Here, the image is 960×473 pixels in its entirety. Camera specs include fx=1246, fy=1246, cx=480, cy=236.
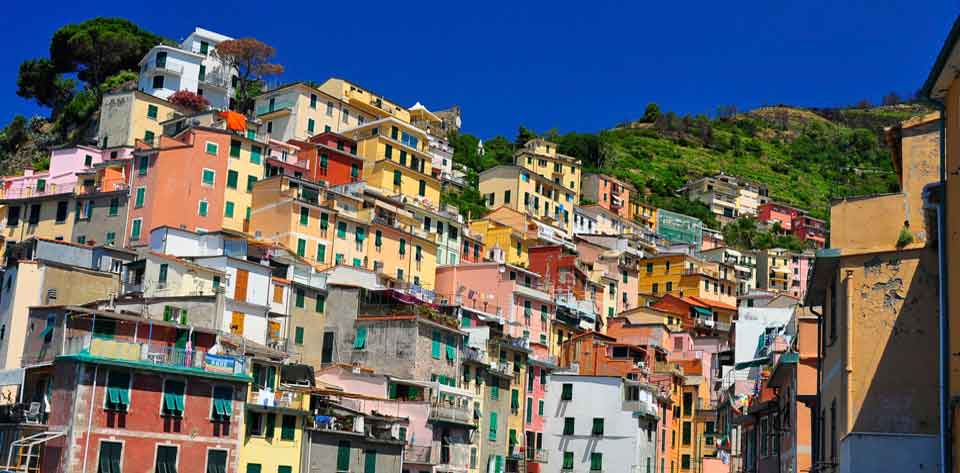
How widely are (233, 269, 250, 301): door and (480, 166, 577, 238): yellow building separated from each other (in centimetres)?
5022

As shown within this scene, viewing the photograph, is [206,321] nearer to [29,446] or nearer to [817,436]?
[29,446]

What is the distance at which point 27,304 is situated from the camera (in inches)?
2290

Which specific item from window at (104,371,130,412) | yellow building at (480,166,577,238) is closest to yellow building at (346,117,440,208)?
yellow building at (480,166,577,238)

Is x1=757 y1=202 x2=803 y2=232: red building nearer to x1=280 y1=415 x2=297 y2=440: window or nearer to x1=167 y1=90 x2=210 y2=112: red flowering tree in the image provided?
x1=167 y1=90 x2=210 y2=112: red flowering tree

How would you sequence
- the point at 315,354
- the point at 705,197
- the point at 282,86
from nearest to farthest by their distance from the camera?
the point at 315,354
the point at 282,86
the point at 705,197

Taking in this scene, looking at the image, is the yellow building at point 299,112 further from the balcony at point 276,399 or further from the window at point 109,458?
the window at point 109,458

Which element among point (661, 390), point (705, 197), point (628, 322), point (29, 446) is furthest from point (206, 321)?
point (705, 197)

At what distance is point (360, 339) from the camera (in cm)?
6681

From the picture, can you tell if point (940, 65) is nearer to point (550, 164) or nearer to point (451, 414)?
point (451, 414)

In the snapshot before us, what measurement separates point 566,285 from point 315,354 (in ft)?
105

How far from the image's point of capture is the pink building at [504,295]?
273 feet

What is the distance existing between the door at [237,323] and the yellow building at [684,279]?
195 feet

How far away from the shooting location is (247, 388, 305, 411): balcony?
52750mm

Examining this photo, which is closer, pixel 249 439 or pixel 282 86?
pixel 249 439
